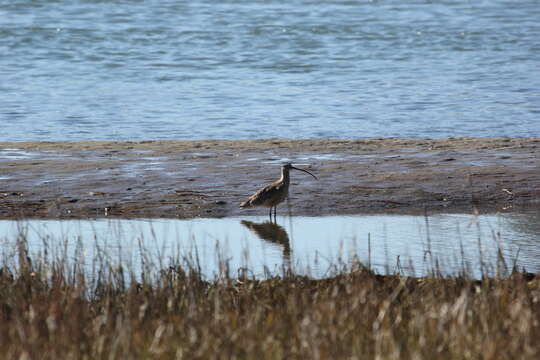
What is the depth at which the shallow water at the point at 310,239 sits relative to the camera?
900 cm

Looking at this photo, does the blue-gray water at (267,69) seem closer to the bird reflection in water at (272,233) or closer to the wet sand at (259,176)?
the wet sand at (259,176)

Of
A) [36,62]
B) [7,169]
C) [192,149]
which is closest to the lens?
[7,169]

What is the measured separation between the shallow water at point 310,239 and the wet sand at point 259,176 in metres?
0.40

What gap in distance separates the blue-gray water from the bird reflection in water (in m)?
7.51

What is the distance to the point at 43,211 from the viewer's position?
11438 mm

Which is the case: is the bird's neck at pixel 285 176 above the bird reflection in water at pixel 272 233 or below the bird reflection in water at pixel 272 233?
above

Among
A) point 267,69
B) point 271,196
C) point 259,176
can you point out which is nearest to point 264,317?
point 271,196

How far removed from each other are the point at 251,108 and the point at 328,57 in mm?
8556

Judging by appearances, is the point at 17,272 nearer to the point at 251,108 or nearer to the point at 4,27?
the point at 251,108

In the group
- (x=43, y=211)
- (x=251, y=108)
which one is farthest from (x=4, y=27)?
(x=43, y=211)

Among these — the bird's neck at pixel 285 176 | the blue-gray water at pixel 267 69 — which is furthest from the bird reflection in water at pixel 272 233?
the blue-gray water at pixel 267 69

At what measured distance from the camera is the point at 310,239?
399 inches

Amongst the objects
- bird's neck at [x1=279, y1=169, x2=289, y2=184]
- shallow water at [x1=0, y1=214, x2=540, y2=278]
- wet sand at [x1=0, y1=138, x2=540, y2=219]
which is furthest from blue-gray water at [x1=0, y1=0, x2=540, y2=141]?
shallow water at [x1=0, y1=214, x2=540, y2=278]

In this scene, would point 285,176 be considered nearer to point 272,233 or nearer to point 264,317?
point 272,233
